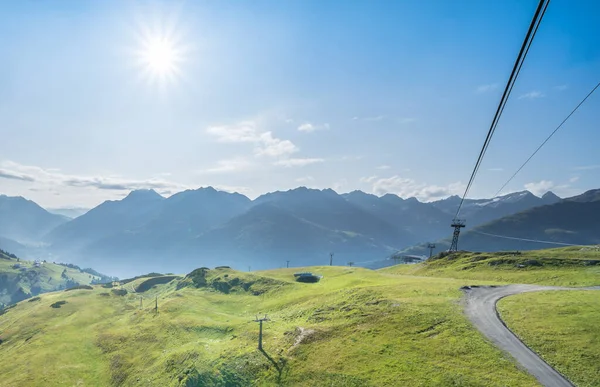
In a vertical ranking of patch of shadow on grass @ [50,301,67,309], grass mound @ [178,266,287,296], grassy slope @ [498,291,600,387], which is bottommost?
patch of shadow on grass @ [50,301,67,309]

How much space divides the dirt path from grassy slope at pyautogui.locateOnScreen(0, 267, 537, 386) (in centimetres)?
170

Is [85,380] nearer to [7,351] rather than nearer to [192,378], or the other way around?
[192,378]

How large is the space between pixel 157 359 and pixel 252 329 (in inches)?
893

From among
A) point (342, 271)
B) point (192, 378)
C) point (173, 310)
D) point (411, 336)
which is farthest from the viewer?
point (342, 271)

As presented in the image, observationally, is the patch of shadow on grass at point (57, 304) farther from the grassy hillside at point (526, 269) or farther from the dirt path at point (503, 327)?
the dirt path at point (503, 327)

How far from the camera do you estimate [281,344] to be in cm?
5725

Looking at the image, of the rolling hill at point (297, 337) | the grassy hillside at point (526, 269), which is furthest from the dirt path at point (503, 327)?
the grassy hillside at point (526, 269)

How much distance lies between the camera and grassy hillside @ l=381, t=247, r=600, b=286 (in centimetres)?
7538

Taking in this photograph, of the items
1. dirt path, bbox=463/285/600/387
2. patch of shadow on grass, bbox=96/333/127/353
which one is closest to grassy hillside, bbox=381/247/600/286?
dirt path, bbox=463/285/600/387

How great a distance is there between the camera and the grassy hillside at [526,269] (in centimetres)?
7538

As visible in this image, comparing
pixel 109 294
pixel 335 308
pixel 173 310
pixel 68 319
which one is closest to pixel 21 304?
pixel 109 294

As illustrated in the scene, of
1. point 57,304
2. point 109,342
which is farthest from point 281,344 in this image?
point 57,304

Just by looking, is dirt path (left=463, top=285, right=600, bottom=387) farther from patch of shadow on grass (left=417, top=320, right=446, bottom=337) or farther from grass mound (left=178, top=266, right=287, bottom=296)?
grass mound (left=178, top=266, right=287, bottom=296)

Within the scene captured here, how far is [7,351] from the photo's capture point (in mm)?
105938
